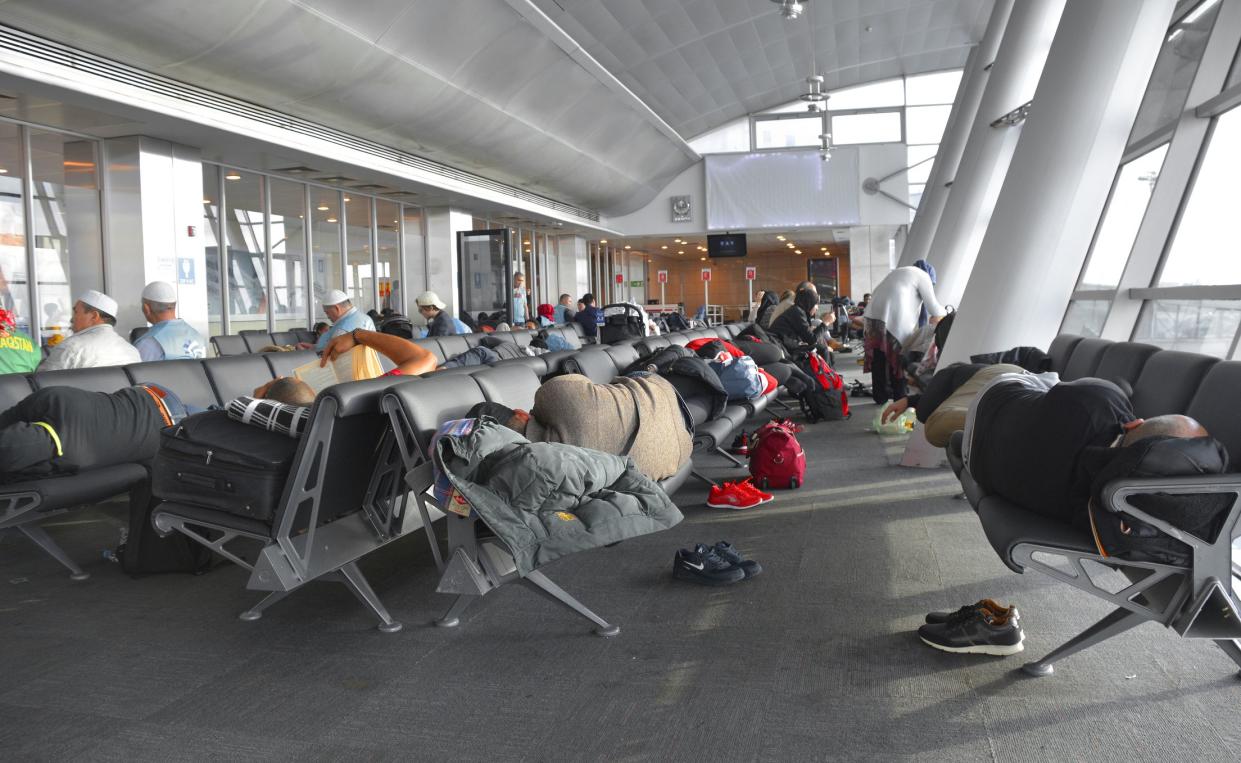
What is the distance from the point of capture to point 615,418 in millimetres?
3725

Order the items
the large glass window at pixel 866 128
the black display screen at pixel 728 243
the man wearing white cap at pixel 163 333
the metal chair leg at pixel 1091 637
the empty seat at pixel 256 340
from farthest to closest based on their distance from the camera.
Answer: the black display screen at pixel 728 243, the large glass window at pixel 866 128, the empty seat at pixel 256 340, the man wearing white cap at pixel 163 333, the metal chair leg at pixel 1091 637

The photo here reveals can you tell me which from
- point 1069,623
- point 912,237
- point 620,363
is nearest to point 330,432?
point 1069,623

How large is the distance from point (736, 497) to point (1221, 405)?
2.69 meters

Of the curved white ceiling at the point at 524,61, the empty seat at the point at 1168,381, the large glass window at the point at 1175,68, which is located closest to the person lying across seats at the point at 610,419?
the empty seat at the point at 1168,381

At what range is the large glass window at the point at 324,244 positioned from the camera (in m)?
14.8

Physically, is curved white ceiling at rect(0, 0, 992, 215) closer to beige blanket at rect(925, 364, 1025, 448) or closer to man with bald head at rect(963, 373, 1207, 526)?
beige blanket at rect(925, 364, 1025, 448)

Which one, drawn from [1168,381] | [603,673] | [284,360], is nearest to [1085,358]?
[1168,381]

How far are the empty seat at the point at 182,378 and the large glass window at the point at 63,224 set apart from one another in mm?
6311

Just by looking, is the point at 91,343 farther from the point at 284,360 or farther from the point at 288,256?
the point at 288,256

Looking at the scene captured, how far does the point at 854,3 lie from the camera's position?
21.7 metres

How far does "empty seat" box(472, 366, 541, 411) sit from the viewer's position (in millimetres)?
3816

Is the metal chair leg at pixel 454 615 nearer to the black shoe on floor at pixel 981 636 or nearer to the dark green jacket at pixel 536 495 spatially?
the dark green jacket at pixel 536 495

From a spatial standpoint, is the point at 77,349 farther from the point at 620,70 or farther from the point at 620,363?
the point at 620,70

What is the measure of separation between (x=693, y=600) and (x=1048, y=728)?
56.8 inches
